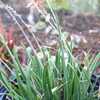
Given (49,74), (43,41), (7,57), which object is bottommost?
(43,41)

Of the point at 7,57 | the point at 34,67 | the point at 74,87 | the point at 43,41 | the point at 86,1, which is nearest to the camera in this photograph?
the point at 74,87

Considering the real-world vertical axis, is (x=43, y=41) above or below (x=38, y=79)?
below

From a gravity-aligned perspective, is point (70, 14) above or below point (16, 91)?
below

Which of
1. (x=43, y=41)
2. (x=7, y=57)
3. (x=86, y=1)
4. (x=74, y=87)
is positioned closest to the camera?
(x=74, y=87)

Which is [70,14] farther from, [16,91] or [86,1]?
[16,91]

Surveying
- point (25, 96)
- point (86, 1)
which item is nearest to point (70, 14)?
point (86, 1)

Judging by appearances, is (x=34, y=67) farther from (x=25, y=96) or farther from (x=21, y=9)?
(x=21, y=9)

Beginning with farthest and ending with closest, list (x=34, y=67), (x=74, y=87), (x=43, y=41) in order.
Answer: (x=43, y=41)
(x=34, y=67)
(x=74, y=87)

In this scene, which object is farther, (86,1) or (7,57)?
(86,1)

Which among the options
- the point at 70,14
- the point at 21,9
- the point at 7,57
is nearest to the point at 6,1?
the point at 21,9
